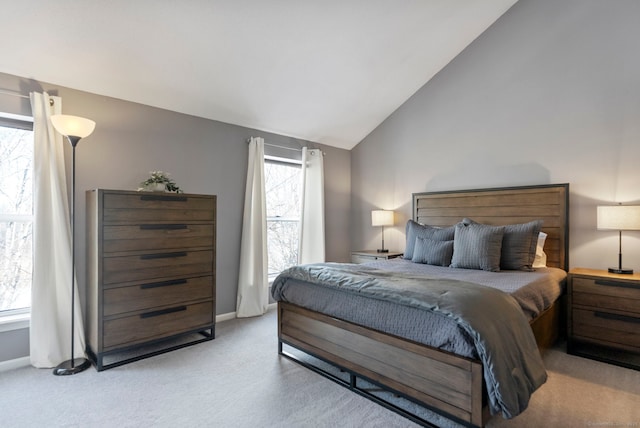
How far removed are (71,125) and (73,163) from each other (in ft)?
0.92

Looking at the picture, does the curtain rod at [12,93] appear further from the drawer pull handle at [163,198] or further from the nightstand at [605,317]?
the nightstand at [605,317]

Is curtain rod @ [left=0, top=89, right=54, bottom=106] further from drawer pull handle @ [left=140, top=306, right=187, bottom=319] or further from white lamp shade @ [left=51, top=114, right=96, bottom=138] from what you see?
drawer pull handle @ [left=140, top=306, right=187, bottom=319]

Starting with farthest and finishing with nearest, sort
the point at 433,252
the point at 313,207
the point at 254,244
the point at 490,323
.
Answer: the point at 313,207 → the point at 254,244 → the point at 433,252 → the point at 490,323

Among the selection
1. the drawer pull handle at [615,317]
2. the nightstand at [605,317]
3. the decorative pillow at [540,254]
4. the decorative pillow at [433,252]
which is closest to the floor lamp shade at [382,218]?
the decorative pillow at [433,252]

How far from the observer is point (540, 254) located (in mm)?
3145

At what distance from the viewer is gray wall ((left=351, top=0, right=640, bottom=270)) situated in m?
2.95

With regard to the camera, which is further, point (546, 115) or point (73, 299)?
point (546, 115)

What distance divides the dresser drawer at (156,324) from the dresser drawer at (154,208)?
2.54 feet

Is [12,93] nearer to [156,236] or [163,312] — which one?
[156,236]

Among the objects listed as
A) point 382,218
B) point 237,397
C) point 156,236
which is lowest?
point 237,397

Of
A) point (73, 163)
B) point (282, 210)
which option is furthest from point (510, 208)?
point (73, 163)

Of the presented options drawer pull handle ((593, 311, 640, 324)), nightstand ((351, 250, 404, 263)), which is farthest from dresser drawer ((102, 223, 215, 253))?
drawer pull handle ((593, 311, 640, 324))

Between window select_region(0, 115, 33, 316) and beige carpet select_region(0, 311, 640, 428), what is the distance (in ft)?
1.98

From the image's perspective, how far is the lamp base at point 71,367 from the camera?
242cm
